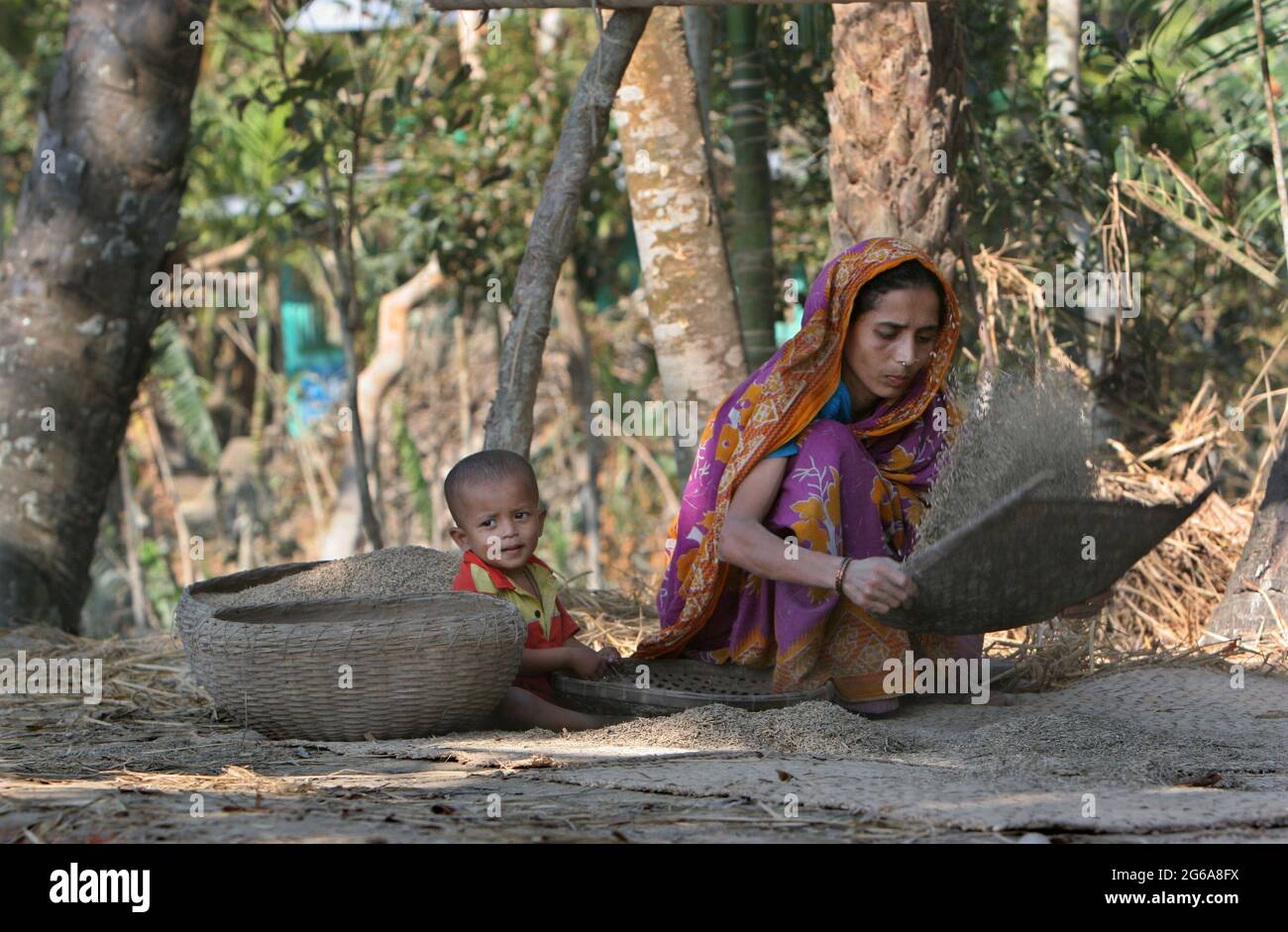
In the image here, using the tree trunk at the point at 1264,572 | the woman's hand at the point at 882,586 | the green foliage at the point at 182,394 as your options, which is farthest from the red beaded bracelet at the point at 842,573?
the green foliage at the point at 182,394

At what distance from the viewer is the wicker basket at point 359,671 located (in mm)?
3236

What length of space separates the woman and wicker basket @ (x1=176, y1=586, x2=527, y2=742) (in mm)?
628

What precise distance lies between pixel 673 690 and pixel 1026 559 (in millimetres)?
1017

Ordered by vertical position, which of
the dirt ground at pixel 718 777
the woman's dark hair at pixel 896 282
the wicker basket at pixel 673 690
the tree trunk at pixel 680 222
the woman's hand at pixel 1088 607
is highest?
the tree trunk at pixel 680 222

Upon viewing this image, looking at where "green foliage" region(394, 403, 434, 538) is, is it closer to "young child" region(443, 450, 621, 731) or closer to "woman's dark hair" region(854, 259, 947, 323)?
"young child" region(443, 450, 621, 731)

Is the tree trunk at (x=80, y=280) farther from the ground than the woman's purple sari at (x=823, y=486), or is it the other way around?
the tree trunk at (x=80, y=280)

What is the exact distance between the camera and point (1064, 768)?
277 cm

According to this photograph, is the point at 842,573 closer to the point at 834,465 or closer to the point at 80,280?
the point at 834,465

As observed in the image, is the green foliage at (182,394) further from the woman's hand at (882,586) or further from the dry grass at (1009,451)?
the woman's hand at (882,586)

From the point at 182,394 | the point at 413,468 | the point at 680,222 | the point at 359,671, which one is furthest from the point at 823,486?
the point at 182,394

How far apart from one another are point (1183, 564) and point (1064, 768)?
2.43 metres

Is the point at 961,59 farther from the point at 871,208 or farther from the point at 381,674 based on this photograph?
the point at 381,674

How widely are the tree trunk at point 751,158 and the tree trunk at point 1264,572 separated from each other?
2218mm

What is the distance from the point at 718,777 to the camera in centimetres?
270
